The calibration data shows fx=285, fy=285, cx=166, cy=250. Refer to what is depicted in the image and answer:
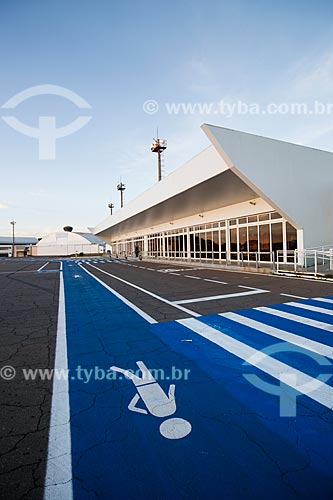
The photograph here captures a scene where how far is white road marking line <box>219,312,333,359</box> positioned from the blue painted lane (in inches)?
49.1

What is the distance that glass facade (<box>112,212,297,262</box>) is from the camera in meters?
18.0

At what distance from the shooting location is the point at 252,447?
2.27m

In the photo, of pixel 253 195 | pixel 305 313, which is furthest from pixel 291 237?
pixel 305 313

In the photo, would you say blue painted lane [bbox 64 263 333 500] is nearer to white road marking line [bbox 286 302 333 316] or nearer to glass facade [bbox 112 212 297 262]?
white road marking line [bbox 286 302 333 316]

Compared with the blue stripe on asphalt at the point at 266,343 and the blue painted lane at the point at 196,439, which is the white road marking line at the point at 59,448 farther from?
the blue stripe on asphalt at the point at 266,343

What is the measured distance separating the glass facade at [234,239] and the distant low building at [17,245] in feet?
197

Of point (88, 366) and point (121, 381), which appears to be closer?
point (121, 381)

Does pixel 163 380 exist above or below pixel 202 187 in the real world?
below

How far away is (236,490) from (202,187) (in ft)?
55.0

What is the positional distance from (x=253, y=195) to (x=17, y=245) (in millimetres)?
102830

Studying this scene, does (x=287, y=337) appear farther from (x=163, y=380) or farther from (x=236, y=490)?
(x=236, y=490)

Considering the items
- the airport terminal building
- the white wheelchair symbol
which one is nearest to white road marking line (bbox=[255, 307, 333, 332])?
the white wheelchair symbol

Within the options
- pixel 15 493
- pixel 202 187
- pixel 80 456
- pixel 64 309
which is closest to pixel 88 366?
pixel 80 456

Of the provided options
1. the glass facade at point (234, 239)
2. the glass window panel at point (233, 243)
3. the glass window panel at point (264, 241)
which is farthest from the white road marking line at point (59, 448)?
the glass window panel at point (233, 243)
